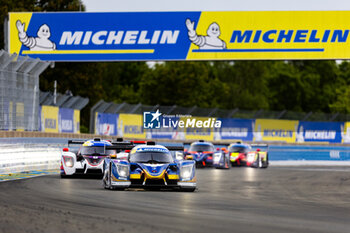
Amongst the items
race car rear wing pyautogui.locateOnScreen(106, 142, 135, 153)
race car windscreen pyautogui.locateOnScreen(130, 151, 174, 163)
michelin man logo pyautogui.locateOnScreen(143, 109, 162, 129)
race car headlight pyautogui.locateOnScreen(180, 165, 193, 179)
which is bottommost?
race car headlight pyautogui.locateOnScreen(180, 165, 193, 179)

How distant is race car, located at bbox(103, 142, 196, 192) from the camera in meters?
→ 17.0

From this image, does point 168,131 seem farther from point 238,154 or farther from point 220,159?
point 220,159

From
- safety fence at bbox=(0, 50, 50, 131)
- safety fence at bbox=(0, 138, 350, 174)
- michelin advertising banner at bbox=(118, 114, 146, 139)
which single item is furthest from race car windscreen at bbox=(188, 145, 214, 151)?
michelin advertising banner at bbox=(118, 114, 146, 139)

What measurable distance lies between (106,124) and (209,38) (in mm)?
7340

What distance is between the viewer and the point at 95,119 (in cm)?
3734

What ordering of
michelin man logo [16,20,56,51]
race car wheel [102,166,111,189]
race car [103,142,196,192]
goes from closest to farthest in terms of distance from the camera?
1. race car [103,142,196,192]
2. race car wheel [102,166,111,189]
3. michelin man logo [16,20,56,51]

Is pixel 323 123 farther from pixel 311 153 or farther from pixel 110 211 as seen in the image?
pixel 110 211

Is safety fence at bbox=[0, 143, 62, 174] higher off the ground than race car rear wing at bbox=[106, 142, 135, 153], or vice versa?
race car rear wing at bbox=[106, 142, 135, 153]

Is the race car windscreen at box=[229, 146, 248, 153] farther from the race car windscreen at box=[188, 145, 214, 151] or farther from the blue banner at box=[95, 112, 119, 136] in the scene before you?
the blue banner at box=[95, 112, 119, 136]

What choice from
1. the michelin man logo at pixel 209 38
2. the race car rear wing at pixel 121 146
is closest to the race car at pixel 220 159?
the michelin man logo at pixel 209 38

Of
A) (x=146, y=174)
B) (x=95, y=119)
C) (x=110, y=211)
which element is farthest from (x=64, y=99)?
(x=110, y=211)

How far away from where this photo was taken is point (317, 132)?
43.9m

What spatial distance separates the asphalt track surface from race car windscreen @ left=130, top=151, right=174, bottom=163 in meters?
0.86

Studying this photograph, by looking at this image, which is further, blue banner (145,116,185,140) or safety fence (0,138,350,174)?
blue banner (145,116,185,140)
